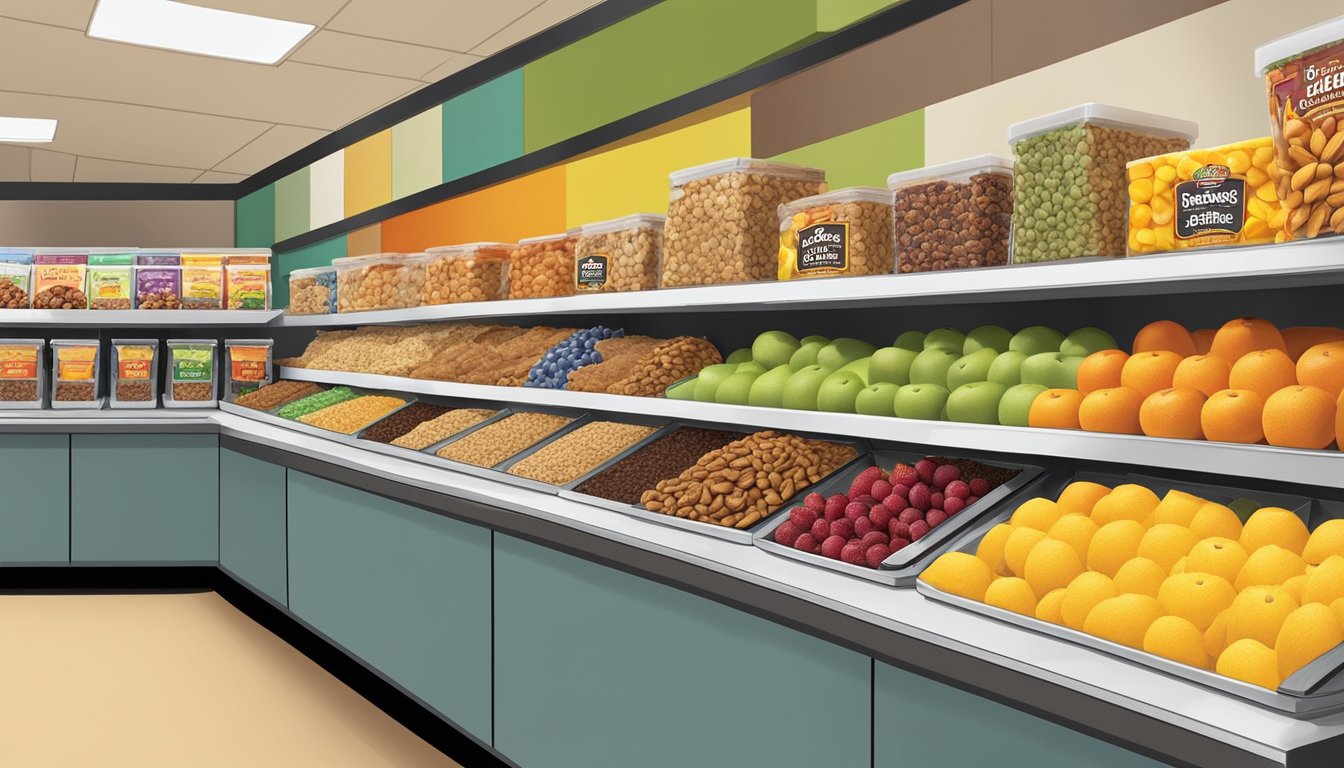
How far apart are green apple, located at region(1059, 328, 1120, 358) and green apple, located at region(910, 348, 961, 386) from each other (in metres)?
0.26

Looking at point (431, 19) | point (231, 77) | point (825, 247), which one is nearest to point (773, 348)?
point (825, 247)

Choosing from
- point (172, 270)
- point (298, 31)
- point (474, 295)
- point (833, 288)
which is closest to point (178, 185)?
point (172, 270)

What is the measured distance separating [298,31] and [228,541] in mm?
2526

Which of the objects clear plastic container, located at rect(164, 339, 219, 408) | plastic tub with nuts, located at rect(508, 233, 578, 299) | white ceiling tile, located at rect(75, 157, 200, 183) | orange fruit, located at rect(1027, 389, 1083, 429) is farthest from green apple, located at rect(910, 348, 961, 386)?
white ceiling tile, located at rect(75, 157, 200, 183)

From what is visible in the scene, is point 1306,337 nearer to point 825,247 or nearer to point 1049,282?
point 1049,282

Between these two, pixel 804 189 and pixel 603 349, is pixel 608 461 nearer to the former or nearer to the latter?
pixel 603 349

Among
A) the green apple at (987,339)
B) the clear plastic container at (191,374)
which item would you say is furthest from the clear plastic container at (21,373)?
the green apple at (987,339)

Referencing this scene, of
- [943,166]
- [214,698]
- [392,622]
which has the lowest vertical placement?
[214,698]

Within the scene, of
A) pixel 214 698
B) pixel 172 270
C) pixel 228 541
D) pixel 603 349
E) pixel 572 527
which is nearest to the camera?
pixel 572 527

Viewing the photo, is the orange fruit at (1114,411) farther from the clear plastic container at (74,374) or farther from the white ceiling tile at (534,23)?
the clear plastic container at (74,374)

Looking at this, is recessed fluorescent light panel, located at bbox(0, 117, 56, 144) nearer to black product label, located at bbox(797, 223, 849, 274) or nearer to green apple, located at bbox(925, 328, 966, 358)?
black product label, located at bbox(797, 223, 849, 274)

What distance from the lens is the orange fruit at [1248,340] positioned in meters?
1.89

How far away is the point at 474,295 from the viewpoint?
4422 mm

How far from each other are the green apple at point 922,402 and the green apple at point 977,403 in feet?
0.28
